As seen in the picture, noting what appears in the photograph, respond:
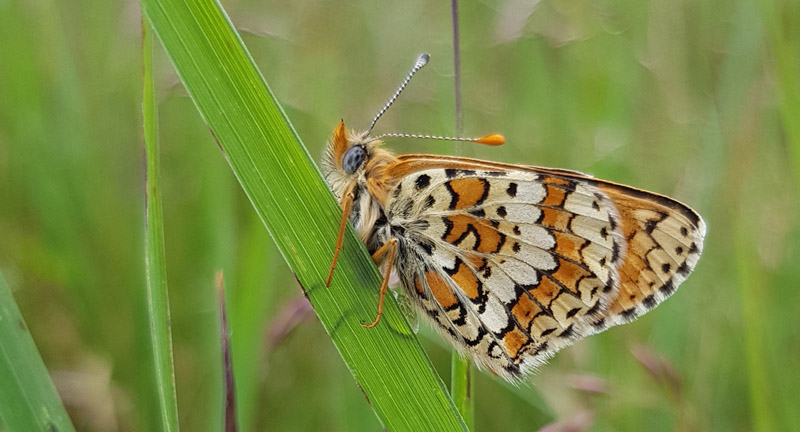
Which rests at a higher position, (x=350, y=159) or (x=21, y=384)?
(x=350, y=159)

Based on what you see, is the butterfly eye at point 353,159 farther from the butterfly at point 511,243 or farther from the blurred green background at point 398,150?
the blurred green background at point 398,150

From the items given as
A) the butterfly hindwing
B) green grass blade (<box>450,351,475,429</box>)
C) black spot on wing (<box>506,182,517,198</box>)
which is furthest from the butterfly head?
green grass blade (<box>450,351,475,429</box>)

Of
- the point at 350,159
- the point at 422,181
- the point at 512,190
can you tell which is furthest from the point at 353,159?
the point at 512,190

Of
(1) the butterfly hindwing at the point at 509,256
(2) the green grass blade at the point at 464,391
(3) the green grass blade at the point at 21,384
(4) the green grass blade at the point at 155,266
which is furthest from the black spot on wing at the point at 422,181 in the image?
(3) the green grass blade at the point at 21,384

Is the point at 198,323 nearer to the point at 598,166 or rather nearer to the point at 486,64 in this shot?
the point at 598,166

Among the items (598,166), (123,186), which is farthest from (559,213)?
(123,186)

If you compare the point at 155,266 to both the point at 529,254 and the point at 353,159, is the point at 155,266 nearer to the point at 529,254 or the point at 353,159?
the point at 353,159
